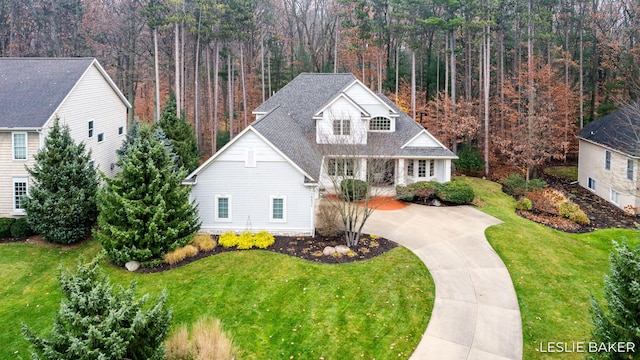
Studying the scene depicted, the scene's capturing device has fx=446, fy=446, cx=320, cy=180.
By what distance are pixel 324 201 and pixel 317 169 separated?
169 cm

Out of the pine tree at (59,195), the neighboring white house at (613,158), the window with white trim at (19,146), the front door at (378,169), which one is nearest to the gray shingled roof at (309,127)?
the front door at (378,169)

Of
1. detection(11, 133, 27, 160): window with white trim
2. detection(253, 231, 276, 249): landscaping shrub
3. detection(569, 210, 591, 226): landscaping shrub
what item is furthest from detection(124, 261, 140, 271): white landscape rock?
detection(569, 210, 591, 226): landscaping shrub

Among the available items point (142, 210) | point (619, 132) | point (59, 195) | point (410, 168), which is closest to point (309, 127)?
point (410, 168)

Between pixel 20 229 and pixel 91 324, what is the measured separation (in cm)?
1480

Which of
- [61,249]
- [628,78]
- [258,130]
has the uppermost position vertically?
[628,78]

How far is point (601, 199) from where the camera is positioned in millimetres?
28422

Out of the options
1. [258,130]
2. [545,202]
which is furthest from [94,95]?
[545,202]

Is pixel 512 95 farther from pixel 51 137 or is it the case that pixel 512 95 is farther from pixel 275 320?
pixel 51 137

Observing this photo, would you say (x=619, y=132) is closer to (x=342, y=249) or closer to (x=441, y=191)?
(x=441, y=191)

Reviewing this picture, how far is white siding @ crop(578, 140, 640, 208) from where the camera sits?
25.1m

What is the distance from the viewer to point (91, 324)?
7930mm

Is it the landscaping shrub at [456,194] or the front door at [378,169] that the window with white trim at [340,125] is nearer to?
the front door at [378,169]

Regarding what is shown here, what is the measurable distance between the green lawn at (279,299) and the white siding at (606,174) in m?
15.7

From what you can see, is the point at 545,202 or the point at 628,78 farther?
the point at 628,78
